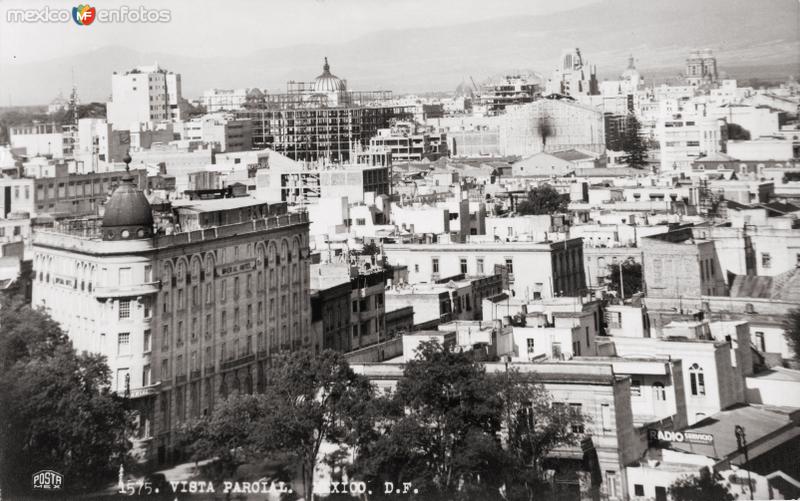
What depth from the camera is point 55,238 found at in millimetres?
30516

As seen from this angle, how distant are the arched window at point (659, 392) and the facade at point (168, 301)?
1061cm

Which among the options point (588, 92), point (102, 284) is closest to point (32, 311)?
point (102, 284)

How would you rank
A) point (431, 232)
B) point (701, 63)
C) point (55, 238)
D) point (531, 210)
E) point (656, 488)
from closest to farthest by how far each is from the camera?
1. point (656, 488)
2. point (55, 238)
3. point (431, 232)
4. point (531, 210)
5. point (701, 63)

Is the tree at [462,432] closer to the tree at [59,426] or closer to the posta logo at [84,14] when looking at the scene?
the tree at [59,426]

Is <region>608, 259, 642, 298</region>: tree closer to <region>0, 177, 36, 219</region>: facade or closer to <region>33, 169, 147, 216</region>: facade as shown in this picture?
<region>33, 169, 147, 216</region>: facade

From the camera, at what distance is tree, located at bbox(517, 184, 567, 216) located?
194 ft

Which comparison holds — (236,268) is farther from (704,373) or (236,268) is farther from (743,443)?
(743,443)

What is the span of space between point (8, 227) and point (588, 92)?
9751 cm

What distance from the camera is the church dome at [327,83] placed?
113 metres

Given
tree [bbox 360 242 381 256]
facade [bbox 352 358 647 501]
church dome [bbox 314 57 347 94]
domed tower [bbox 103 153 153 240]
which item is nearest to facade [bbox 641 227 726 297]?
tree [bbox 360 242 381 256]

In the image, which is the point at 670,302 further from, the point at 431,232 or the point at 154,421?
the point at 431,232

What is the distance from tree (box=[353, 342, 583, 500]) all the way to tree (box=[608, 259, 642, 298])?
58.9 ft

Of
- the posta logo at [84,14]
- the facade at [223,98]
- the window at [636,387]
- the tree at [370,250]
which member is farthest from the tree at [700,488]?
the facade at [223,98]

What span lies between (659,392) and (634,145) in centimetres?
7693
